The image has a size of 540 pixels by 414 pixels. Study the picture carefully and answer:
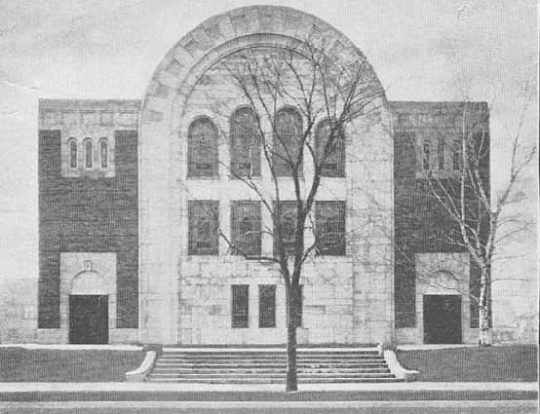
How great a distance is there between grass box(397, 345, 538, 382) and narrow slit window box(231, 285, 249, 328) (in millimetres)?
2555

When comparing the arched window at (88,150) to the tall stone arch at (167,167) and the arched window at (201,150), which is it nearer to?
the tall stone arch at (167,167)

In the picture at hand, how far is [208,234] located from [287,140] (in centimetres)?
203

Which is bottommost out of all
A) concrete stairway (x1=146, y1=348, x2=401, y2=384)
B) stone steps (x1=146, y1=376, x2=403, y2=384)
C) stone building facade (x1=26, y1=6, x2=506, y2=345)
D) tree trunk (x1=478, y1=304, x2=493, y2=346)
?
stone steps (x1=146, y1=376, x2=403, y2=384)

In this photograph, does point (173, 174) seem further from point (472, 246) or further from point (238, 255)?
point (472, 246)

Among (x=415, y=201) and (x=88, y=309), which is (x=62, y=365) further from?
(x=415, y=201)

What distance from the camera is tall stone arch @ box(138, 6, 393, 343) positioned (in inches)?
635

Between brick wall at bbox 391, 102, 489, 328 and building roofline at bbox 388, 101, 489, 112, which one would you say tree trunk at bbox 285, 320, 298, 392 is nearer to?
brick wall at bbox 391, 102, 489, 328

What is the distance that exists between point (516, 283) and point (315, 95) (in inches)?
157

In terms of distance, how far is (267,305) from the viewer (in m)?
16.8

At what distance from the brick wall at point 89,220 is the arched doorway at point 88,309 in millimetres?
265

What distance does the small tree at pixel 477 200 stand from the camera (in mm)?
15117

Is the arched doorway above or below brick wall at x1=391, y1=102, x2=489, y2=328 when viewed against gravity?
below

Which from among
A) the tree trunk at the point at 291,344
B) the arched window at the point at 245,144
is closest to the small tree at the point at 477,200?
the tree trunk at the point at 291,344

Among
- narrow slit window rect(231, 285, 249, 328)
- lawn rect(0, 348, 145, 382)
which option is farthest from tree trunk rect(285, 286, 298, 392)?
lawn rect(0, 348, 145, 382)
